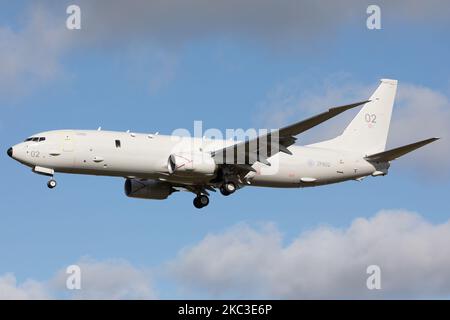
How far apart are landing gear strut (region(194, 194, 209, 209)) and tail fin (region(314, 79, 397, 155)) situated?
9877 mm

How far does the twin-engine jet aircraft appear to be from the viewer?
62.5 meters

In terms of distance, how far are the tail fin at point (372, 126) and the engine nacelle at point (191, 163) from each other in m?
11.4

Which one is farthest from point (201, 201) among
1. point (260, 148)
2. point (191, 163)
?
point (260, 148)

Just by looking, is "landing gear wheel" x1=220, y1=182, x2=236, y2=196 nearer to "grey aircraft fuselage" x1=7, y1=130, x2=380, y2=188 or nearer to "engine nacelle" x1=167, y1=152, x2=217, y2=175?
"grey aircraft fuselage" x1=7, y1=130, x2=380, y2=188

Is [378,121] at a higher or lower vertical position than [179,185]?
higher

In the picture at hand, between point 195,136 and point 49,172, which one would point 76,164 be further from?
point 195,136

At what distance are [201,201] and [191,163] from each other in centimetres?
643

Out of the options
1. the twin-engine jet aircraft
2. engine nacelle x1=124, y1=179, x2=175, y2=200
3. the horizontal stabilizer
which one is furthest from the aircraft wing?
the horizontal stabilizer

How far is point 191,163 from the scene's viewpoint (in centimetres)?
6412

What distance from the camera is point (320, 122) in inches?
2304

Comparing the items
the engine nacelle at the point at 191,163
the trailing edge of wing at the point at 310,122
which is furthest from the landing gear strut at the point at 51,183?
the trailing edge of wing at the point at 310,122
